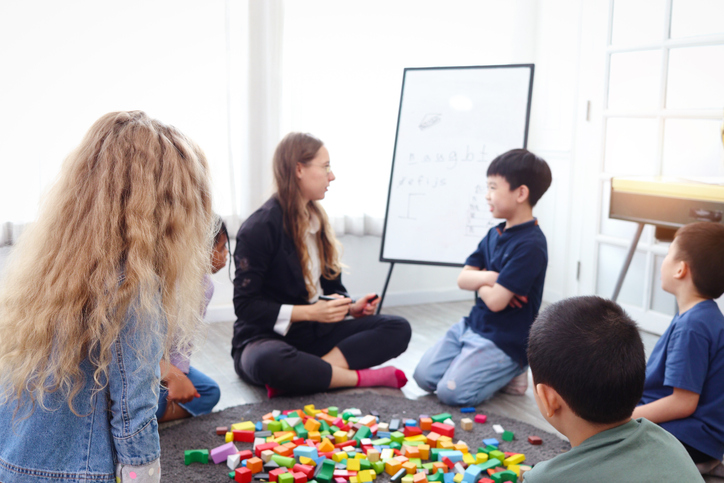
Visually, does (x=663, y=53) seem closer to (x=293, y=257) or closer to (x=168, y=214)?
(x=293, y=257)

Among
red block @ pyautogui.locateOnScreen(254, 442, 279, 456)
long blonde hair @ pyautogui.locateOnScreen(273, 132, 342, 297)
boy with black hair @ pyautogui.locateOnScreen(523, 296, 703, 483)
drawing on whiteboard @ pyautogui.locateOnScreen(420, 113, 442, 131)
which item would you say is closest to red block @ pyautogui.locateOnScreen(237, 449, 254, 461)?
red block @ pyautogui.locateOnScreen(254, 442, 279, 456)

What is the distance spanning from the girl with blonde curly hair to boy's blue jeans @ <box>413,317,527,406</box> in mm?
1341

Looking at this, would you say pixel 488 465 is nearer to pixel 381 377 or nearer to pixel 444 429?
pixel 444 429

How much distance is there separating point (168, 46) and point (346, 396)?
1.99 meters

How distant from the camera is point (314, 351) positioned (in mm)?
2457

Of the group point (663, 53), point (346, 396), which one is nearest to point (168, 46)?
point (346, 396)

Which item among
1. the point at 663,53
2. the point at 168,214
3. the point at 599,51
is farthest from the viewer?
the point at 599,51

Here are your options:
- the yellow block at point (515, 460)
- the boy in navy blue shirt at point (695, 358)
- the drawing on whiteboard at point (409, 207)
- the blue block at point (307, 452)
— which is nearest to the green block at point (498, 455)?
the yellow block at point (515, 460)

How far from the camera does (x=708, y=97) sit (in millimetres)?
2859

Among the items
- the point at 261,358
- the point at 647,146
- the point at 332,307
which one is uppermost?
the point at 647,146

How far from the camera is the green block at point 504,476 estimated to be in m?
1.67

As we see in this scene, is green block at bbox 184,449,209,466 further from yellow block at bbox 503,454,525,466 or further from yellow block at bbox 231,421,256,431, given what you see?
yellow block at bbox 503,454,525,466

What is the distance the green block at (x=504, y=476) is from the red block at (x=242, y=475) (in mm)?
667

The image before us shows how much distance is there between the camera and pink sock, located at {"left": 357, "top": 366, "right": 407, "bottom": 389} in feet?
7.77
